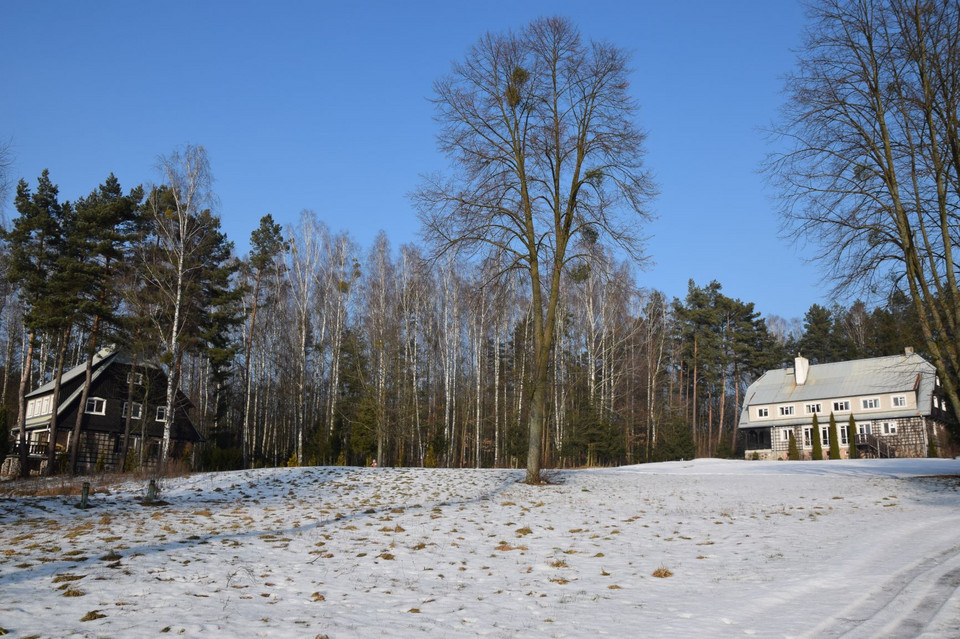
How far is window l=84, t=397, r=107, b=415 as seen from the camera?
36812mm

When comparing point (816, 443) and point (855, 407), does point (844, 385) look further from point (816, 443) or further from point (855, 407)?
point (816, 443)

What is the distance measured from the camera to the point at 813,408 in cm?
4906

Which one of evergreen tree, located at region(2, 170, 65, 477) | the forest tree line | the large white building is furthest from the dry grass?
the large white building

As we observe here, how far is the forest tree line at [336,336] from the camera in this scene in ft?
88.2

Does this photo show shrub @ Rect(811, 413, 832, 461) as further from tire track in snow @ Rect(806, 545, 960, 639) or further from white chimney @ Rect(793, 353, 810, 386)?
tire track in snow @ Rect(806, 545, 960, 639)

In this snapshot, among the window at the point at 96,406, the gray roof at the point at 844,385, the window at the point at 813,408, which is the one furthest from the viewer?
the window at the point at 813,408

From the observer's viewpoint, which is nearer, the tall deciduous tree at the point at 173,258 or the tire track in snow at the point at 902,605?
the tire track in snow at the point at 902,605

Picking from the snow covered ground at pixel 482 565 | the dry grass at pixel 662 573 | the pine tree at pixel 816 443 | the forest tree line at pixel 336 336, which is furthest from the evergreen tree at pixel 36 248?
the pine tree at pixel 816 443

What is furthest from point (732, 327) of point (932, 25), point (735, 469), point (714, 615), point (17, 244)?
point (714, 615)

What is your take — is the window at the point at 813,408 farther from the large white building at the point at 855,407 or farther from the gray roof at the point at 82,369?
the gray roof at the point at 82,369

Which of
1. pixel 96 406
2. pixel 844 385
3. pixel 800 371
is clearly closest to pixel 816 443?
pixel 844 385

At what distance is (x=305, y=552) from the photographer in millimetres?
8891

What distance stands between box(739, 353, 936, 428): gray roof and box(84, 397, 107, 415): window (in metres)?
45.8

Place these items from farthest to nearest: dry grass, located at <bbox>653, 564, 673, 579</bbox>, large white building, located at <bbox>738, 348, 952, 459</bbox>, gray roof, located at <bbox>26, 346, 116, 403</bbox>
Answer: large white building, located at <bbox>738, 348, 952, 459</bbox> → gray roof, located at <bbox>26, 346, 116, 403</bbox> → dry grass, located at <bbox>653, 564, 673, 579</bbox>
